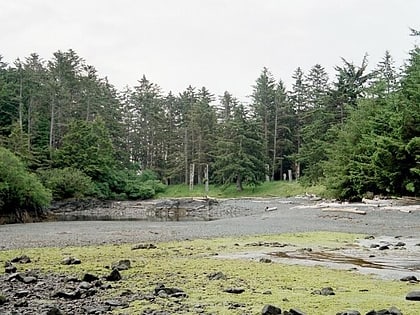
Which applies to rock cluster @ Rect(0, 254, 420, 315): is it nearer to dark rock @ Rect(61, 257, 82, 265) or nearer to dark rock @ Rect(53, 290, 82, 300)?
dark rock @ Rect(53, 290, 82, 300)

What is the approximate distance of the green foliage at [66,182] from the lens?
1959 inches

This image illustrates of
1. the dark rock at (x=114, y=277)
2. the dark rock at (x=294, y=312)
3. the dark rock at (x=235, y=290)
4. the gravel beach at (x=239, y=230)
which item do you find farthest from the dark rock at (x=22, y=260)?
the dark rock at (x=294, y=312)

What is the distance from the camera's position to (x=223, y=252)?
1339 cm

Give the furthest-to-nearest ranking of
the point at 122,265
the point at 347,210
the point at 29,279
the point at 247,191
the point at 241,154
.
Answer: the point at 247,191 < the point at 241,154 < the point at 347,210 < the point at 122,265 < the point at 29,279

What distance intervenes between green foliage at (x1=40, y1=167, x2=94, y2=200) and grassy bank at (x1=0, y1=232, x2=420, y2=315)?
3650 centimetres

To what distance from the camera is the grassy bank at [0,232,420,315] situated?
21.8 ft

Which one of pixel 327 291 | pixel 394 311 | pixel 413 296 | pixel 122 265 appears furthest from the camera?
pixel 122 265

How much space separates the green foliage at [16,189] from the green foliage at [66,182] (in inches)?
591

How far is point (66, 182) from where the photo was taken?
51688 millimetres

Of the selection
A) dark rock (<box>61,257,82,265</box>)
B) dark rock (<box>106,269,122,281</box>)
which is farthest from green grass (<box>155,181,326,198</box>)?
dark rock (<box>106,269,122,281</box>)

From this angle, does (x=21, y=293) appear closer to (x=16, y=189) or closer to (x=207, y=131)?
(x=16, y=189)

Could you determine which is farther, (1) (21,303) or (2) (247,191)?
(2) (247,191)

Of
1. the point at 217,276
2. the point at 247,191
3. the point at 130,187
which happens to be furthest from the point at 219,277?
the point at 247,191

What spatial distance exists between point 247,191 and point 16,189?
39250mm
